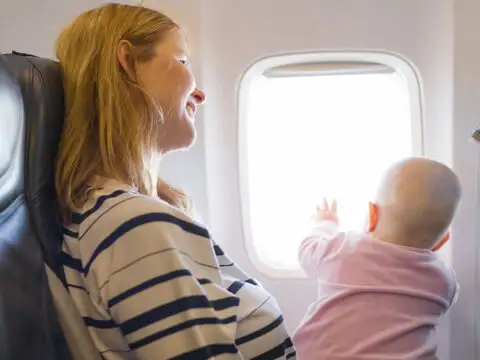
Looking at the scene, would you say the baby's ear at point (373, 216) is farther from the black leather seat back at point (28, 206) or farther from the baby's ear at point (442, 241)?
the black leather seat back at point (28, 206)

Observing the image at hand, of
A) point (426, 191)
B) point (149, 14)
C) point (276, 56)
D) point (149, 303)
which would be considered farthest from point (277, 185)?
point (149, 303)

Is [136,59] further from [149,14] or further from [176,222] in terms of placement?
[176,222]

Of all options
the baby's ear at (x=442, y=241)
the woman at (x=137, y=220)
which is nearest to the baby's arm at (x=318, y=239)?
the baby's ear at (x=442, y=241)

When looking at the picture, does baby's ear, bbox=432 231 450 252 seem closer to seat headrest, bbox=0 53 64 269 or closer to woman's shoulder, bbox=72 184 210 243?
woman's shoulder, bbox=72 184 210 243

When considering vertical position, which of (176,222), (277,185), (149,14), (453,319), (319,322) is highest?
(149,14)

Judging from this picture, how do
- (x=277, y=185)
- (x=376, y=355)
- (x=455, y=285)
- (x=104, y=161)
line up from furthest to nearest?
(x=277, y=185) < (x=455, y=285) < (x=376, y=355) < (x=104, y=161)

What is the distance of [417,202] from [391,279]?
0.60 ft

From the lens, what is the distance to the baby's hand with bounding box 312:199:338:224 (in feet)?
5.29

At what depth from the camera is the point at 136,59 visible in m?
1.05

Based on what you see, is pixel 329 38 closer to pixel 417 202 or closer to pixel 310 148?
pixel 310 148

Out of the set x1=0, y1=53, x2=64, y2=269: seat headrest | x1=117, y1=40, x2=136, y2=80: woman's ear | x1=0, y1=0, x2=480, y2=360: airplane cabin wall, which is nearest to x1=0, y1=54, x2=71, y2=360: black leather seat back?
x1=0, y1=53, x2=64, y2=269: seat headrest

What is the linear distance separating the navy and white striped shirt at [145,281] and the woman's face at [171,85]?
0.18 m

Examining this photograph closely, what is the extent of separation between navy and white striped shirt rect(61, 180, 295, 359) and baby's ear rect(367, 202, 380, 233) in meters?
0.57

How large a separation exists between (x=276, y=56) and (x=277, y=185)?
0.39 metres
